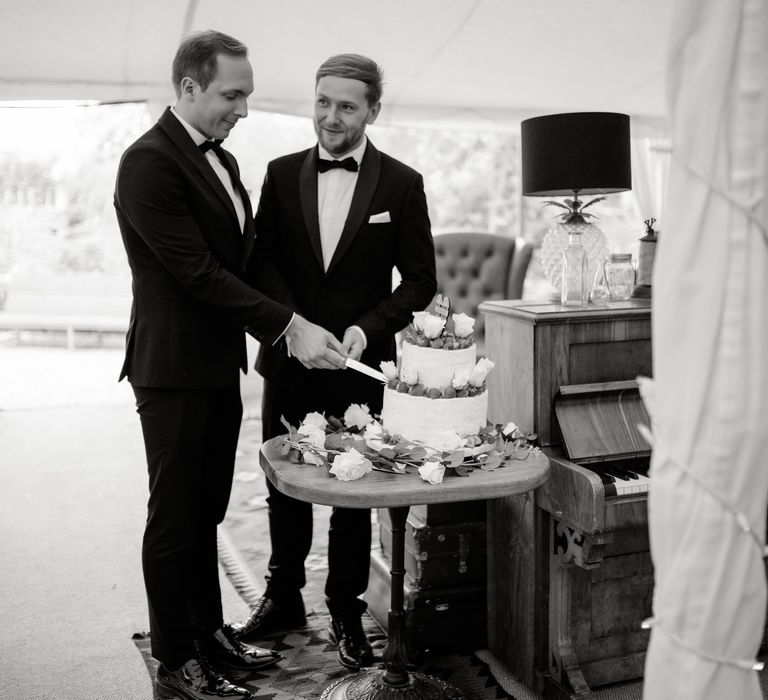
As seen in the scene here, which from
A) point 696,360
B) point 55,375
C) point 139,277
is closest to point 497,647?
point 139,277

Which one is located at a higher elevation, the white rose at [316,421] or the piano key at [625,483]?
the white rose at [316,421]

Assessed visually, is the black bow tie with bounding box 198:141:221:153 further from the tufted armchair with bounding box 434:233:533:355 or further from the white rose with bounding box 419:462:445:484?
the tufted armchair with bounding box 434:233:533:355

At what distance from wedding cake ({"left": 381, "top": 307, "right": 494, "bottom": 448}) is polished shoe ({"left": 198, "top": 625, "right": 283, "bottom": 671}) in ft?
3.55

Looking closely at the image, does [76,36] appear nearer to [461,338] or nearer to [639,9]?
[639,9]

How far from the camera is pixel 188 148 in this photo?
2.38m

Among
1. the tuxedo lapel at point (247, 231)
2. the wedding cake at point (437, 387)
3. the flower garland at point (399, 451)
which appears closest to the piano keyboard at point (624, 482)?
the flower garland at point (399, 451)

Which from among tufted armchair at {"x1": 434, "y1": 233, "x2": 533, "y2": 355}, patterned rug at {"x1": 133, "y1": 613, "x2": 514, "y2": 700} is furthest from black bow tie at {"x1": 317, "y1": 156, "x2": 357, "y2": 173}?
tufted armchair at {"x1": 434, "y1": 233, "x2": 533, "y2": 355}

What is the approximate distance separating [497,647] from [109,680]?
131 centimetres

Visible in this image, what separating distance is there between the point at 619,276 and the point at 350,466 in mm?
1367

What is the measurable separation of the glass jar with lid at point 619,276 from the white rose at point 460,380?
949mm

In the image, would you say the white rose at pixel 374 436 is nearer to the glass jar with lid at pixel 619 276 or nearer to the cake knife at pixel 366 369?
the cake knife at pixel 366 369

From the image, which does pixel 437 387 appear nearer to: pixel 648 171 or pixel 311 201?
pixel 311 201

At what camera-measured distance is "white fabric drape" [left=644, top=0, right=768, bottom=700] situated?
121 centimetres

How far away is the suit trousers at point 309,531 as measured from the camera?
2754 mm
